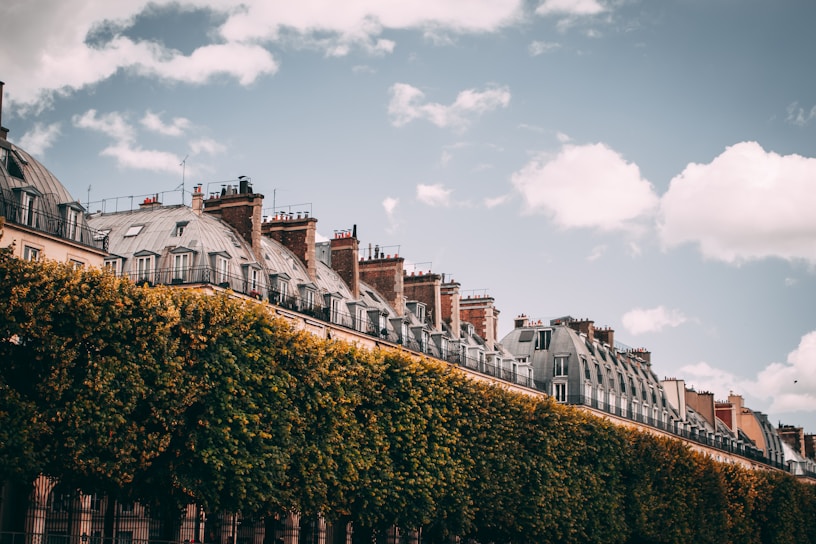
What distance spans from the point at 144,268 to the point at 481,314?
1799 inches

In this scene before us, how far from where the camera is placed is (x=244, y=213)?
72.4 metres

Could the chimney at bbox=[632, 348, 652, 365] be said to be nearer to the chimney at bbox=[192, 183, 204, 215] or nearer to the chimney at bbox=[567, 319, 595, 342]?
the chimney at bbox=[567, 319, 595, 342]

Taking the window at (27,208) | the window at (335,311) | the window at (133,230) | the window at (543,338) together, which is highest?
the window at (543,338)

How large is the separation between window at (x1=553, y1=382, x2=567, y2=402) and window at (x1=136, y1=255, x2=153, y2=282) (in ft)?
171

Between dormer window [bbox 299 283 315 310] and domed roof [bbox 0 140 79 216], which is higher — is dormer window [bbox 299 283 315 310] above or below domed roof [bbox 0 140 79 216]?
below

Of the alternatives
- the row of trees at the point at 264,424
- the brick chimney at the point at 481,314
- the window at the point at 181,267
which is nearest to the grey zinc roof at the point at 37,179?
the window at the point at 181,267

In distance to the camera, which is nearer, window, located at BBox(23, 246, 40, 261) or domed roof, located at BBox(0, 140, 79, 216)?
window, located at BBox(23, 246, 40, 261)

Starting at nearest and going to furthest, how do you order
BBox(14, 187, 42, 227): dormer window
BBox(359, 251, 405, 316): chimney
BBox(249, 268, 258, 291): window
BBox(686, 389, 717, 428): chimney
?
BBox(14, 187, 42, 227): dormer window
BBox(249, 268, 258, 291): window
BBox(359, 251, 405, 316): chimney
BBox(686, 389, 717, 428): chimney

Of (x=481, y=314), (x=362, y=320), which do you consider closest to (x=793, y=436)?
(x=481, y=314)

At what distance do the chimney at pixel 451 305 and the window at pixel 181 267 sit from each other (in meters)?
34.2

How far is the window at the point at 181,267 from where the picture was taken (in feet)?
209

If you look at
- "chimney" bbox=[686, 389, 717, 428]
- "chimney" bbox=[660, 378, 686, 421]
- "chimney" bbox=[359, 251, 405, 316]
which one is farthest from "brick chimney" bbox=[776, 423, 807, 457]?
"chimney" bbox=[359, 251, 405, 316]

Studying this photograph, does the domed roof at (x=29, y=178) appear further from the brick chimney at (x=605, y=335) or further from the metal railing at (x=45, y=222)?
the brick chimney at (x=605, y=335)

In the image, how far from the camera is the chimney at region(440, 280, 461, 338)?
9469 cm
